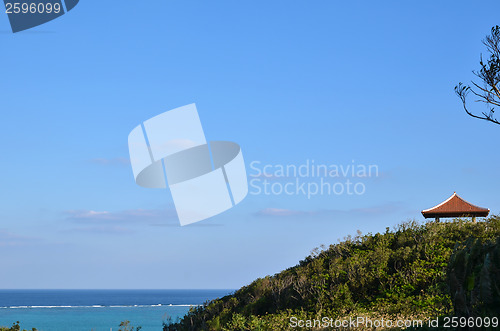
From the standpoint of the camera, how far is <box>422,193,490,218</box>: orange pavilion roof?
103 ft

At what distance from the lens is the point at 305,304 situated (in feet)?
68.4

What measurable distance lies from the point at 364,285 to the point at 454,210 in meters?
13.1

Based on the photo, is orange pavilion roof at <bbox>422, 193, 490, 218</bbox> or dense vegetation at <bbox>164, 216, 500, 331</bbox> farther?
orange pavilion roof at <bbox>422, 193, 490, 218</bbox>

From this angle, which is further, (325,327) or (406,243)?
(406,243)

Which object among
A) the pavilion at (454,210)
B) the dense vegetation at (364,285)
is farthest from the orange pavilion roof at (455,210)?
the dense vegetation at (364,285)

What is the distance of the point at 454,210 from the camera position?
103ft

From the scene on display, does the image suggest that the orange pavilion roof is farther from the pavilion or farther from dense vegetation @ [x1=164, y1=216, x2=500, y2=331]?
dense vegetation @ [x1=164, y1=216, x2=500, y2=331]

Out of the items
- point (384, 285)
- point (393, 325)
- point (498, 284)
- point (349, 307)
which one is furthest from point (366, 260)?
point (498, 284)

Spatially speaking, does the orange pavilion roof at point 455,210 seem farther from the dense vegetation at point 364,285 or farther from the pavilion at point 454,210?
the dense vegetation at point 364,285

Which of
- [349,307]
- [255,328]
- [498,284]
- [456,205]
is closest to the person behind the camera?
[498,284]

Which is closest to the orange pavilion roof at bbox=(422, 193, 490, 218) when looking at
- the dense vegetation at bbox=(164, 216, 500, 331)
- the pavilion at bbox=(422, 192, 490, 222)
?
the pavilion at bbox=(422, 192, 490, 222)

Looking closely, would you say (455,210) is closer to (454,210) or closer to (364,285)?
(454,210)

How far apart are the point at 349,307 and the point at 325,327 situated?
390 cm

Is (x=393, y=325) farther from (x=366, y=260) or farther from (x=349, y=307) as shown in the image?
(x=366, y=260)
